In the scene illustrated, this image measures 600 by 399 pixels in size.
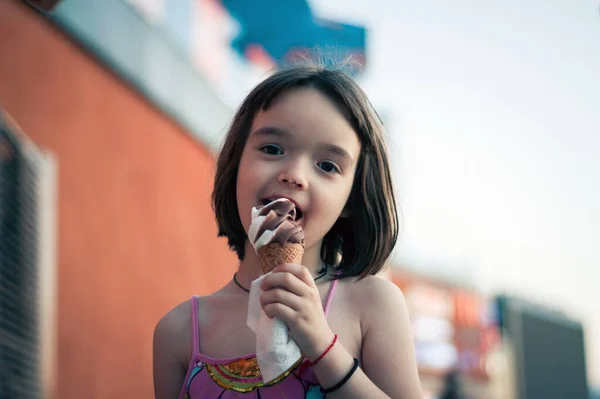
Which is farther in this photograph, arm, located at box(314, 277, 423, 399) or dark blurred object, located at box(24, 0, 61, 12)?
dark blurred object, located at box(24, 0, 61, 12)

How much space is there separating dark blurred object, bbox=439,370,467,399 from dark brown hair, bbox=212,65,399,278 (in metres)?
5.81

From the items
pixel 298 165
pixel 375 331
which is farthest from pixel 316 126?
pixel 375 331

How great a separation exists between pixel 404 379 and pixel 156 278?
4.30m

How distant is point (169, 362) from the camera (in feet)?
5.67

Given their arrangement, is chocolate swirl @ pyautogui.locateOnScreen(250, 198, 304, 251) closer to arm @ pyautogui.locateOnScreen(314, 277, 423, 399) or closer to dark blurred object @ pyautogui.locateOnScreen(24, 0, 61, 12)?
arm @ pyautogui.locateOnScreen(314, 277, 423, 399)

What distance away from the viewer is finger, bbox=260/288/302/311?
1.37 metres

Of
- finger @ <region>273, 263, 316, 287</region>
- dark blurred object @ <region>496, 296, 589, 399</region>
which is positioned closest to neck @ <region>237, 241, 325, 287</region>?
finger @ <region>273, 263, 316, 287</region>

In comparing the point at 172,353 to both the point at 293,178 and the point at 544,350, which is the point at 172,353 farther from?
the point at 544,350

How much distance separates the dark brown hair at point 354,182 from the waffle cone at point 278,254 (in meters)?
0.32

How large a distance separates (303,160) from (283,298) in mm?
366

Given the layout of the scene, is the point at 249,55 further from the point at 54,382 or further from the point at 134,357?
the point at 54,382

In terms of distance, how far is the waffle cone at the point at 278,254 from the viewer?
4.78 ft

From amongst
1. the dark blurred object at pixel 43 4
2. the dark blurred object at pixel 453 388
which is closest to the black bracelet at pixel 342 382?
the dark blurred object at pixel 43 4

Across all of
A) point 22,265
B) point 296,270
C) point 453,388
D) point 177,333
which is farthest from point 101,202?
point 453,388
